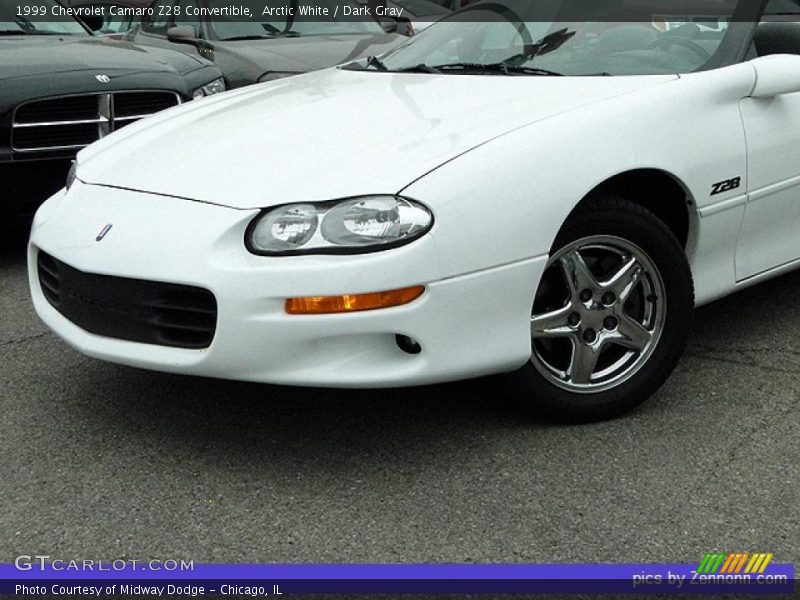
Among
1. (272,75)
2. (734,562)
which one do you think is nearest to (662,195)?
(734,562)

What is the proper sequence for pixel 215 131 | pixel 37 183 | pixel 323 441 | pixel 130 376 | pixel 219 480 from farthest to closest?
pixel 37 183, pixel 130 376, pixel 215 131, pixel 323 441, pixel 219 480

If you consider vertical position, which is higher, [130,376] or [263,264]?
[263,264]

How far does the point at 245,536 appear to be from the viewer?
119 inches

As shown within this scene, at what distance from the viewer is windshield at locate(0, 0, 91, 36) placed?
6484 millimetres

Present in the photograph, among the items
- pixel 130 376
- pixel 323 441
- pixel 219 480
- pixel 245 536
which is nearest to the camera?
pixel 245 536

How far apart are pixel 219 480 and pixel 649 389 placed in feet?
4.48

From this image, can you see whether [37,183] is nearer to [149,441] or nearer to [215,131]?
[215,131]

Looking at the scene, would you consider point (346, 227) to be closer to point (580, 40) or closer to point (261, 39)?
point (580, 40)

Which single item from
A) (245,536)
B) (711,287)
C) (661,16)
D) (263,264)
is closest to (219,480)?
(245,536)

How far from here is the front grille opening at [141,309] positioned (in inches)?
128

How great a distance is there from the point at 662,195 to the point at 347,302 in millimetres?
1230

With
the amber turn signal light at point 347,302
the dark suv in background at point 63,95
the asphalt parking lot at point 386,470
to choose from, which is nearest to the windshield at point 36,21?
the dark suv in background at point 63,95

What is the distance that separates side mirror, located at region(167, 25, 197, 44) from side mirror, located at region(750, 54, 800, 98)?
469 cm

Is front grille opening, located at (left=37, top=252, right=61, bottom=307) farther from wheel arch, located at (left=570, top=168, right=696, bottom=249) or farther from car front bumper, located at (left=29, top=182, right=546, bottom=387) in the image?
wheel arch, located at (left=570, top=168, right=696, bottom=249)
